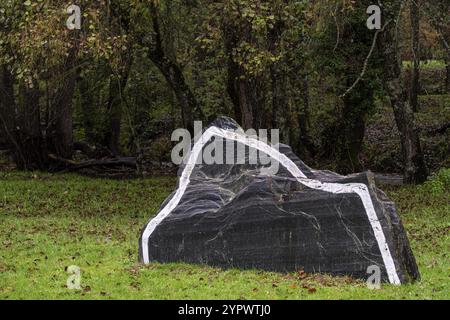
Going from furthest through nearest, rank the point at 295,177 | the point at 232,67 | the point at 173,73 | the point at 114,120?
the point at 114,120, the point at 173,73, the point at 232,67, the point at 295,177

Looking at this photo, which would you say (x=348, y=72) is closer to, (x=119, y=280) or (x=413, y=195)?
(x=413, y=195)

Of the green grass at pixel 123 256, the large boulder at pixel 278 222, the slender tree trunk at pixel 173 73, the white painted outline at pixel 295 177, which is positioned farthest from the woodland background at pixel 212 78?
the large boulder at pixel 278 222


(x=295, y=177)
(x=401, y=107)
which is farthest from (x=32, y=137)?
(x=295, y=177)

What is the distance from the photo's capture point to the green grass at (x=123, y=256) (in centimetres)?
905

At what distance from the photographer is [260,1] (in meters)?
16.4

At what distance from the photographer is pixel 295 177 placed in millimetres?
10375

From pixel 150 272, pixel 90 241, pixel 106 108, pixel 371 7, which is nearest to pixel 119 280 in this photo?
pixel 150 272

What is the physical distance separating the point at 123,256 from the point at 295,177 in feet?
10.2

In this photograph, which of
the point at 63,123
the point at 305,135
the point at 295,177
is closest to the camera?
the point at 295,177

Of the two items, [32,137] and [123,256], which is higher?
[32,137]

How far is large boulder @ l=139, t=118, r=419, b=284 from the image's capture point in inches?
377

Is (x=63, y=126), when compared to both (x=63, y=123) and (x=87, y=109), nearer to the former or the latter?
(x=63, y=123)

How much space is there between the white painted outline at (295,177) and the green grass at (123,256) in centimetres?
38

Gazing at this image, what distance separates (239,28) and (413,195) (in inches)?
265
